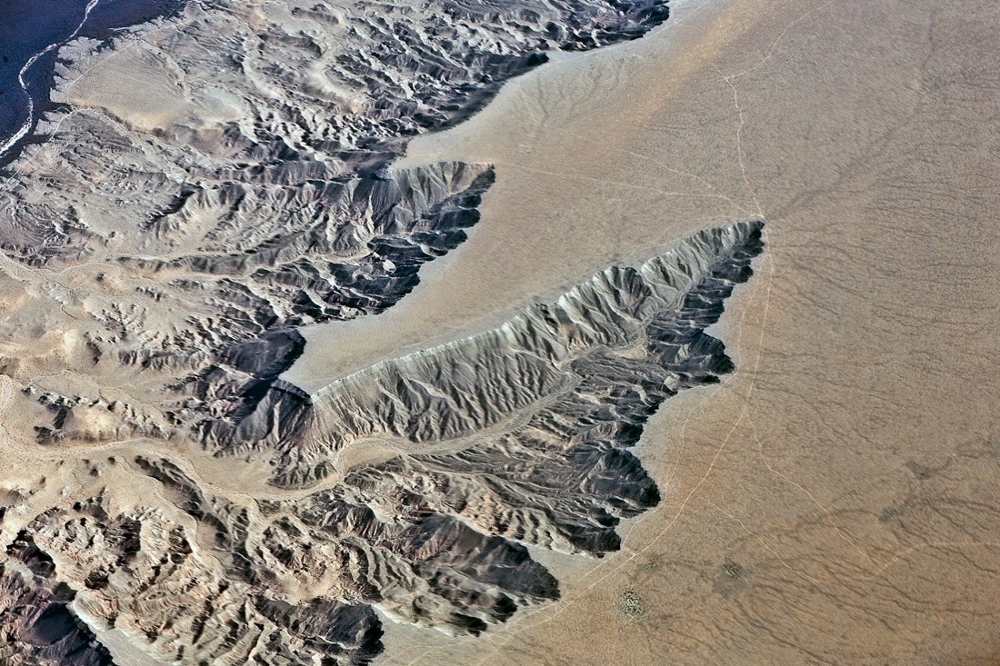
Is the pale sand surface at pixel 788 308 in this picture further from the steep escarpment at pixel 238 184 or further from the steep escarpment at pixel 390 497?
the steep escarpment at pixel 238 184

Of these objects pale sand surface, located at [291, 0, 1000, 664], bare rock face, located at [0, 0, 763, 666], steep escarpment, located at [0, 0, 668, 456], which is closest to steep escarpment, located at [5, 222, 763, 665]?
bare rock face, located at [0, 0, 763, 666]

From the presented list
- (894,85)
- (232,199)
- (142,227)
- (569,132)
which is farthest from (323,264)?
(894,85)

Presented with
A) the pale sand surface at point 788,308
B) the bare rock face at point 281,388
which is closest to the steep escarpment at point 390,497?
the bare rock face at point 281,388

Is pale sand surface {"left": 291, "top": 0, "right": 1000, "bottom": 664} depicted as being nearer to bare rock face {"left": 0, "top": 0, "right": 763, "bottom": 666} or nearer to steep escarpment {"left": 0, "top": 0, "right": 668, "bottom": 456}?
bare rock face {"left": 0, "top": 0, "right": 763, "bottom": 666}

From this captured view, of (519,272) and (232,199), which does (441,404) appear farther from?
(232,199)

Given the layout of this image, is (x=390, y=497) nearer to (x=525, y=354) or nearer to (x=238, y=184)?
(x=525, y=354)

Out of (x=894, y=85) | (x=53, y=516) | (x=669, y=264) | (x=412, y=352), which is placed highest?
(x=894, y=85)
